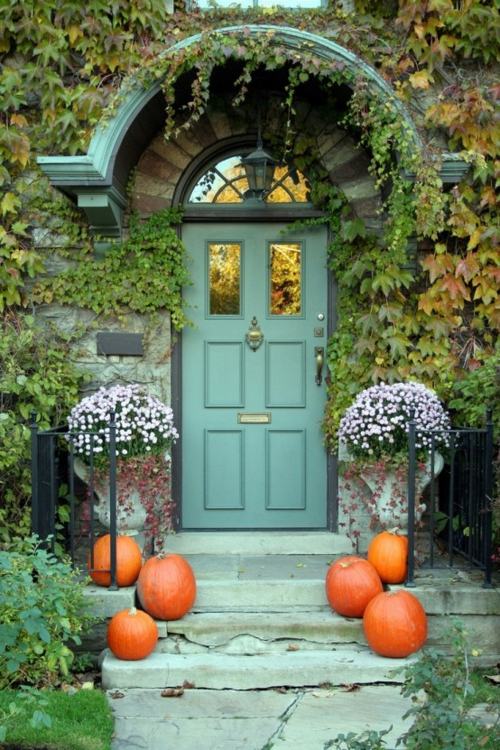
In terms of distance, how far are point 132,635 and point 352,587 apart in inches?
47.2

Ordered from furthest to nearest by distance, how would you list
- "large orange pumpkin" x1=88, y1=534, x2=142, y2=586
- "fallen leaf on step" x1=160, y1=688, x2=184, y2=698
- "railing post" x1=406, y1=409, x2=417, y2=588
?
1. "large orange pumpkin" x1=88, y1=534, x2=142, y2=586
2. "railing post" x1=406, y1=409, x2=417, y2=588
3. "fallen leaf on step" x1=160, y1=688, x2=184, y2=698

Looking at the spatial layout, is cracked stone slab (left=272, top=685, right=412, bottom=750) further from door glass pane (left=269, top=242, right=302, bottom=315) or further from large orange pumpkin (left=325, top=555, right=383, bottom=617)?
door glass pane (left=269, top=242, right=302, bottom=315)

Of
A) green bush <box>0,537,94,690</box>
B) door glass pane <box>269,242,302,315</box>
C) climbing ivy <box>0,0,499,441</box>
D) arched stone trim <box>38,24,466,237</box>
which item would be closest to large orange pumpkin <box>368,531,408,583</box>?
climbing ivy <box>0,0,499,441</box>

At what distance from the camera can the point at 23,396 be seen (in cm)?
539

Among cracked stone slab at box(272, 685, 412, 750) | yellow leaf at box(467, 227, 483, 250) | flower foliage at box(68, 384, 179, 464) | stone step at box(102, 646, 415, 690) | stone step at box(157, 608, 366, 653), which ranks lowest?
cracked stone slab at box(272, 685, 412, 750)

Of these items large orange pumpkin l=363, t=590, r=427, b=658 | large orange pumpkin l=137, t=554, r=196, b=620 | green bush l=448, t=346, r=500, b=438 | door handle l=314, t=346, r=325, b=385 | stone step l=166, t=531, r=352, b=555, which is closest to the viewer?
large orange pumpkin l=363, t=590, r=427, b=658

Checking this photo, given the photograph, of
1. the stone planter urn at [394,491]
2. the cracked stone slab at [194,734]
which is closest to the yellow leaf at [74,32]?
the stone planter urn at [394,491]

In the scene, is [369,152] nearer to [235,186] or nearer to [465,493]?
[235,186]

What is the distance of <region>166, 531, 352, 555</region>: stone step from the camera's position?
559cm

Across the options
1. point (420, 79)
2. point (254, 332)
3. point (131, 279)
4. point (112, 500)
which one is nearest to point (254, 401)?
point (254, 332)

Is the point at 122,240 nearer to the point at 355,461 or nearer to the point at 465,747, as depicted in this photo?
the point at 355,461

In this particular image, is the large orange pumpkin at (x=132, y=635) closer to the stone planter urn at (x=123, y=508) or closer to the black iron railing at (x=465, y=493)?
the stone planter urn at (x=123, y=508)

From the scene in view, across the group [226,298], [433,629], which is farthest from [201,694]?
[226,298]

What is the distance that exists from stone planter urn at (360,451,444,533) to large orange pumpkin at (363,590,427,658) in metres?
0.75
